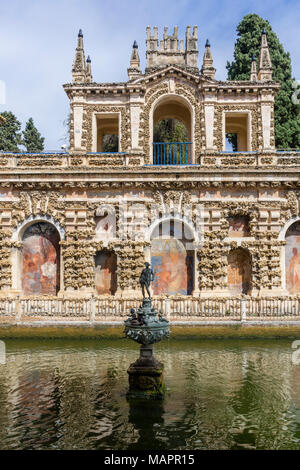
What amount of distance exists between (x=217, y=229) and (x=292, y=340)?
25.4 ft

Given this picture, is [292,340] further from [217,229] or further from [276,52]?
[276,52]

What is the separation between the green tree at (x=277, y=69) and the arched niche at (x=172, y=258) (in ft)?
43.1

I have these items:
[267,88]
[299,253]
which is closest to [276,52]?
[267,88]

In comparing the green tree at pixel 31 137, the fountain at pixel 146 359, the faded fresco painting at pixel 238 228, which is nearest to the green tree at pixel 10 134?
the green tree at pixel 31 137

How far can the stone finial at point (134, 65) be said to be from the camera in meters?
24.3

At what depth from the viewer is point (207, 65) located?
24297 mm

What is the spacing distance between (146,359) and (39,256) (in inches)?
565

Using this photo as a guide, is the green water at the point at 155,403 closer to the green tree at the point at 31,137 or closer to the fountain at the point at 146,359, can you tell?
the fountain at the point at 146,359

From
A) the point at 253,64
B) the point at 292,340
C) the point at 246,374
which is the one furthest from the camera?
the point at 253,64

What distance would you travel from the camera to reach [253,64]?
28.1m

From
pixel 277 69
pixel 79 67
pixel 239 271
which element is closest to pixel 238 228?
pixel 239 271

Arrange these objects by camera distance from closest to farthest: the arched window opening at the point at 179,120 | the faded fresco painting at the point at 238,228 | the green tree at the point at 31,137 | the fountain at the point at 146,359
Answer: the fountain at the point at 146,359 → the faded fresco painting at the point at 238,228 → the arched window opening at the point at 179,120 → the green tree at the point at 31,137

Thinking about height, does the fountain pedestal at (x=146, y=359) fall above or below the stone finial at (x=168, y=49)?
below

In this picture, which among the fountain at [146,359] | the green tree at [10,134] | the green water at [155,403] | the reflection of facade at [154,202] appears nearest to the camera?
the green water at [155,403]
